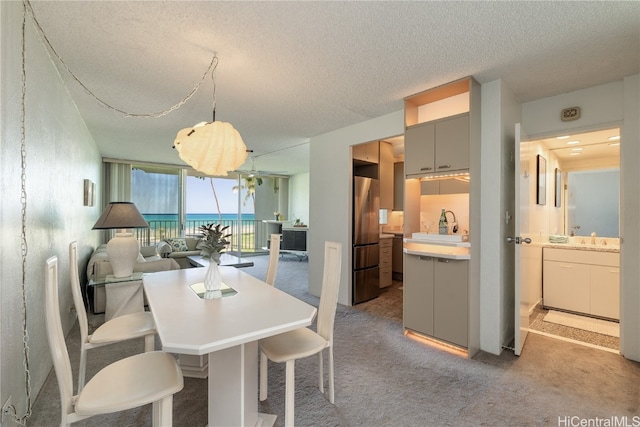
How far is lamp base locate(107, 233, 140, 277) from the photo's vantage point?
10.7 feet

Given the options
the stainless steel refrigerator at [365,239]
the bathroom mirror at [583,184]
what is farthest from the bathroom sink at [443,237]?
the bathroom mirror at [583,184]

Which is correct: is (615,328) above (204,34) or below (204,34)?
Result: below

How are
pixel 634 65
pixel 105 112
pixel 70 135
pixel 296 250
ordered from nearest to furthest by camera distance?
1. pixel 634 65
2. pixel 70 135
3. pixel 105 112
4. pixel 296 250

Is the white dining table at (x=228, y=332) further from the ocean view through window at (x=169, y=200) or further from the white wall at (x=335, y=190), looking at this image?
the ocean view through window at (x=169, y=200)

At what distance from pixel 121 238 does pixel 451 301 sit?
3529 mm

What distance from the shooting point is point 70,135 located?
10.1 feet

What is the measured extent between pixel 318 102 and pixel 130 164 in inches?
219

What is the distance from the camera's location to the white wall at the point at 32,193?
58.8 inches

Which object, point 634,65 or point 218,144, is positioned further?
point 634,65

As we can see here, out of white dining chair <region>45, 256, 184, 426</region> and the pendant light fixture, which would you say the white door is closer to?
the pendant light fixture

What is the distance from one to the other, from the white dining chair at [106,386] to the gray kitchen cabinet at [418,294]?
7.41ft

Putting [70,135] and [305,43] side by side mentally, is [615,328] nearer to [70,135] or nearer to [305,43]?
[305,43]

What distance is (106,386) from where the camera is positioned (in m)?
1.32

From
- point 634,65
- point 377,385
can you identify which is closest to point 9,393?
point 377,385
